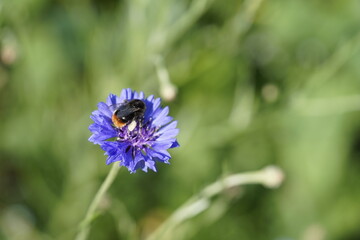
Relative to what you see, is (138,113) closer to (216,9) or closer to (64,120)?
(64,120)

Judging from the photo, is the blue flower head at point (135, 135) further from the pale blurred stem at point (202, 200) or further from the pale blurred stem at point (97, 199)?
the pale blurred stem at point (202, 200)

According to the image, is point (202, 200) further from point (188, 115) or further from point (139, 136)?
point (188, 115)

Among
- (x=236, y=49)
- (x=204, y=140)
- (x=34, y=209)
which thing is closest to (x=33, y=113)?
(x=34, y=209)

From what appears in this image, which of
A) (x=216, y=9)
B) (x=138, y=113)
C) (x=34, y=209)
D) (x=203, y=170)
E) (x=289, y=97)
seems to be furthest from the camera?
(x=216, y=9)

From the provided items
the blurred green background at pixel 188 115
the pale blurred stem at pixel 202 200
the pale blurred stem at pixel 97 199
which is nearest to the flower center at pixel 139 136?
the pale blurred stem at pixel 97 199

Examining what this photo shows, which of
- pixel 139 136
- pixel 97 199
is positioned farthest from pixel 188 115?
pixel 97 199

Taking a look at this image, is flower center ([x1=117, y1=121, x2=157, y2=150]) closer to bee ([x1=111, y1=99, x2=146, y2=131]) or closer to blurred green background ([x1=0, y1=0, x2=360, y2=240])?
bee ([x1=111, y1=99, x2=146, y2=131])
